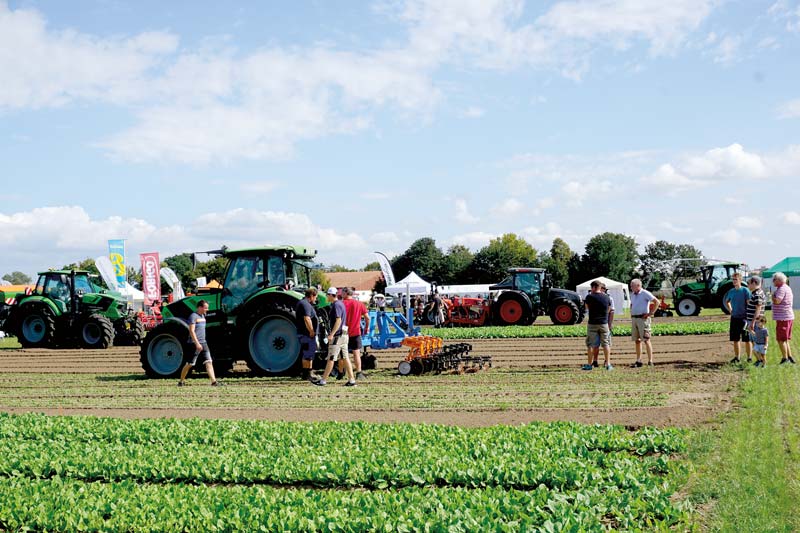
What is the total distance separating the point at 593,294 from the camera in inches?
559

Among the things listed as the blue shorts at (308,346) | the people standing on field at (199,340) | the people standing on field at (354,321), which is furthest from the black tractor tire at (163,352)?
the people standing on field at (354,321)

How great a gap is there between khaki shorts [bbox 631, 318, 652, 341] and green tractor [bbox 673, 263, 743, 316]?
2088 centimetres

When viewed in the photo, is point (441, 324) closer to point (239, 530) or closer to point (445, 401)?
point (445, 401)

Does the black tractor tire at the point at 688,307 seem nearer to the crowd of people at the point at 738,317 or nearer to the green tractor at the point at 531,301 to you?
the green tractor at the point at 531,301

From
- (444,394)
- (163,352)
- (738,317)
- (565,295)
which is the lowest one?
(444,394)

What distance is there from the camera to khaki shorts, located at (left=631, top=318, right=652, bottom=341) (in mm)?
14320

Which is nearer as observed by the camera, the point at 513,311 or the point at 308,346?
the point at 308,346

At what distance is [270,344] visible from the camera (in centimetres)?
1421

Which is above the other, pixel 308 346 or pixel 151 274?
pixel 151 274

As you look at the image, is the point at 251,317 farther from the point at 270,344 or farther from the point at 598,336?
the point at 598,336

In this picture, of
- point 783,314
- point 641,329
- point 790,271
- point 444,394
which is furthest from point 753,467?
point 790,271

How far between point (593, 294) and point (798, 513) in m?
8.95

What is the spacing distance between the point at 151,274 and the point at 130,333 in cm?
843

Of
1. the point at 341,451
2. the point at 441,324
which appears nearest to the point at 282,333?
the point at 341,451
